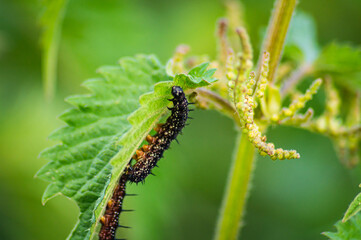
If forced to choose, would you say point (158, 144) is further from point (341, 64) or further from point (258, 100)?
point (341, 64)

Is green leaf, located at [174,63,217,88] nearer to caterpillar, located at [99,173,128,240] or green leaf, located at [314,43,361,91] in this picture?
caterpillar, located at [99,173,128,240]

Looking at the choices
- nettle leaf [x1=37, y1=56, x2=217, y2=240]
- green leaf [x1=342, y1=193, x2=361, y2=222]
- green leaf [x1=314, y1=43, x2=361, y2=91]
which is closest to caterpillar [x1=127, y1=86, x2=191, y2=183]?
nettle leaf [x1=37, y1=56, x2=217, y2=240]

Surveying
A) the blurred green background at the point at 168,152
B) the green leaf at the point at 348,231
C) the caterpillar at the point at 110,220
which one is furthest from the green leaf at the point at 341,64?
the caterpillar at the point at 110,220

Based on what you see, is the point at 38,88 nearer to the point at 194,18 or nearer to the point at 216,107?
the point at 194,18

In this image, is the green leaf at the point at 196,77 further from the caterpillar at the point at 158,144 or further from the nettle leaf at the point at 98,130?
the caterpillar at the point at 158,144

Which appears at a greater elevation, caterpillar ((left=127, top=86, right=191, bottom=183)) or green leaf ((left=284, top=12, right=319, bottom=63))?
green leaf ((left=284, top=12, right=319, bottom=63))

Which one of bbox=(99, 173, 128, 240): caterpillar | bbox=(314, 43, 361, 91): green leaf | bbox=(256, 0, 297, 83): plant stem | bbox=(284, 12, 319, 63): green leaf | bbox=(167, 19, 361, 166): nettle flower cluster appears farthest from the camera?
bbox=(284, 12, 319, 63): green leaf

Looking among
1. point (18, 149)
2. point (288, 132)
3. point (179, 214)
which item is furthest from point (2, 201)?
point (288, 132)
